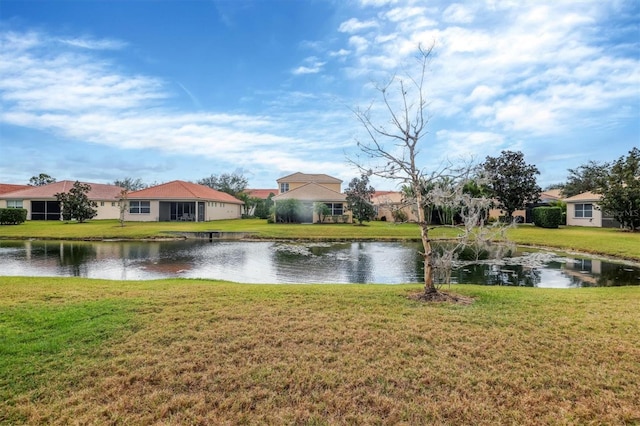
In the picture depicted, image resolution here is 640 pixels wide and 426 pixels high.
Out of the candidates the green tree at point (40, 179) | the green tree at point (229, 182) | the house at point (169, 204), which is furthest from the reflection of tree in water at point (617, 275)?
the green tree at point (40, 179)

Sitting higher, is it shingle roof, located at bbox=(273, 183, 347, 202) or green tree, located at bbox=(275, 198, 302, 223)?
shingle roof, located at bbox=(273, 183, 347, 202)

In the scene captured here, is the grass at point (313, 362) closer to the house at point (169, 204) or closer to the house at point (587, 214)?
the house at point (169, 204)

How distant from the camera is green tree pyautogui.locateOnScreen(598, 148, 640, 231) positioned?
2833 centimetres

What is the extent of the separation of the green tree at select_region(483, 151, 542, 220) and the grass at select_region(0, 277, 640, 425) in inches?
1256

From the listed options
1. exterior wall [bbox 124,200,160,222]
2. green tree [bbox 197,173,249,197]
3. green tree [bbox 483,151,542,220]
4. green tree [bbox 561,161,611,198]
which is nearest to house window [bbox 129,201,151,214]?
exterior wall [bbox 124,200,160,222]

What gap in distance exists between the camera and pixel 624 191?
28344 mm

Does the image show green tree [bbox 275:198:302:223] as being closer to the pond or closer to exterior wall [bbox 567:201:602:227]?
the pond

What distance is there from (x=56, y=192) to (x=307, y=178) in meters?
29.0

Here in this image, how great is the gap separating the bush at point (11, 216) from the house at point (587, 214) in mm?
53158

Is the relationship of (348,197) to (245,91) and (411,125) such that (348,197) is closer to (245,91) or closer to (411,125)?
(245,91)

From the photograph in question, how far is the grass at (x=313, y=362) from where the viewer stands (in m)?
3.42

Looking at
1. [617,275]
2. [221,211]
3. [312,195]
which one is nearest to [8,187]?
[221,211]

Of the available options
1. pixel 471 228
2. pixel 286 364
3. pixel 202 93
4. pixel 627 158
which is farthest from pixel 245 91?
pixel 627 158

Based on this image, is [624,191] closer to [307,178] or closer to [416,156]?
[416,156]
